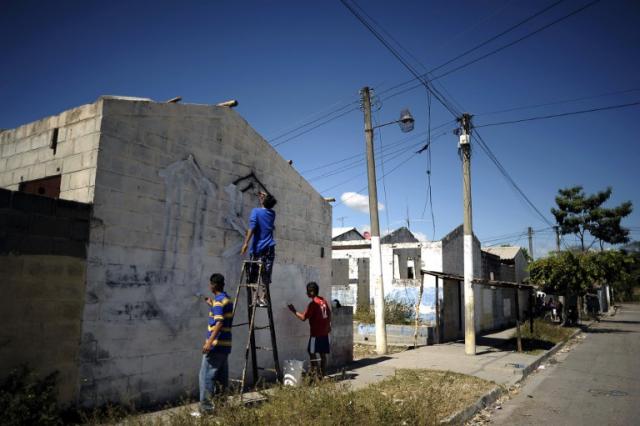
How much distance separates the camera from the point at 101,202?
19.4ft

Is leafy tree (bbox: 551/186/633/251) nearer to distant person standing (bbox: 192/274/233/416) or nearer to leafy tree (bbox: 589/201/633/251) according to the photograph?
leafy tree (bbox: 589/201/633/251)

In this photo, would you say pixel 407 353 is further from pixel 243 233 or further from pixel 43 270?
pixel 43 270

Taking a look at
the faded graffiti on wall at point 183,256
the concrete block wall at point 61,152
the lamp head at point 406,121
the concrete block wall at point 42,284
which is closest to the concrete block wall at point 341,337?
the faded graffiti on wall at point 183,256

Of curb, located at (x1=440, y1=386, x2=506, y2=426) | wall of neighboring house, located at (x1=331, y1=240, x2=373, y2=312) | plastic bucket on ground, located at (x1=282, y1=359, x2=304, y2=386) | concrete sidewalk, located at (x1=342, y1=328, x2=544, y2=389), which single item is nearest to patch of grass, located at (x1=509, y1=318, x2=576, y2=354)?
concrete sidewalk, located at (x1=342, y1=328, x2=544, y2=389)

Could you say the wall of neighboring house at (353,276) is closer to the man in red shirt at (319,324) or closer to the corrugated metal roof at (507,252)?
the man in red shirt at (319,324)

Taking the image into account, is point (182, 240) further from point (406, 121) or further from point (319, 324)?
point (406, 121)

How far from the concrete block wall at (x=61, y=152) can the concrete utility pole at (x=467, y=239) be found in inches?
435

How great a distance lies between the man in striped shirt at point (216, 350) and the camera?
5641 mm

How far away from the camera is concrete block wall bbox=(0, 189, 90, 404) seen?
489cm

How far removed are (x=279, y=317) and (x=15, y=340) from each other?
481cm

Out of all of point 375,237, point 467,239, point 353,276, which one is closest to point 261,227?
point 375,237

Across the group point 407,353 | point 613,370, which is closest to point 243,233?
point 407,353

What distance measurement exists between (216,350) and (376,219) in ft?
27.1

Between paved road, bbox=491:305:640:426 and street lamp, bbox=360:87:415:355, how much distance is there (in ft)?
13.4
